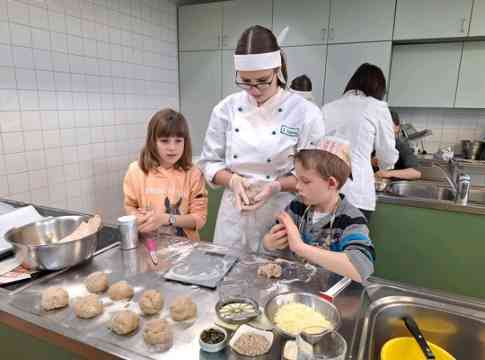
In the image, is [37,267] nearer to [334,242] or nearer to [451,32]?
[334,242]

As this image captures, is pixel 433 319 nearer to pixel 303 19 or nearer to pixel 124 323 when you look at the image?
pixel 124 323

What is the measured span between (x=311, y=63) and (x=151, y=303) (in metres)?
2.51

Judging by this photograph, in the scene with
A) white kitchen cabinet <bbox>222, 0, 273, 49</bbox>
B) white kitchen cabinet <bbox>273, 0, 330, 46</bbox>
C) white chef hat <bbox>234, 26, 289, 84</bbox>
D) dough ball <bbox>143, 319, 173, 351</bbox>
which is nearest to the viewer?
dough ball <bbox>143, 319, 173, 351</bbox>

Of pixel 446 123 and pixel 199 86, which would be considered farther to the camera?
pixel 199 86

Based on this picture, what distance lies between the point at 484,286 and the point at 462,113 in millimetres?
1830

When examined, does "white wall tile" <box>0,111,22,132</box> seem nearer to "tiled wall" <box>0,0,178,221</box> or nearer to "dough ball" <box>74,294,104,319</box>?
"tiled wall" <box>0,0,178,221</box>

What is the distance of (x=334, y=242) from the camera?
1005 mm

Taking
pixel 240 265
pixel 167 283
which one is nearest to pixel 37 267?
pixel 167 283

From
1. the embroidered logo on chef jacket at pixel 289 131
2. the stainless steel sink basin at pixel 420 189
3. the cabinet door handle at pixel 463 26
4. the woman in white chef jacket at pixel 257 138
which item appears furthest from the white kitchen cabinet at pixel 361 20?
the embroidered logo on chef jacket at pixel 289 131

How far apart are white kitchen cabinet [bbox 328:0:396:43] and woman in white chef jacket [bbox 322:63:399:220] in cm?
100

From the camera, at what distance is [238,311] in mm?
717

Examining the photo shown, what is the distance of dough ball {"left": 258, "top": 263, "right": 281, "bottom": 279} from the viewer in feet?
2.88

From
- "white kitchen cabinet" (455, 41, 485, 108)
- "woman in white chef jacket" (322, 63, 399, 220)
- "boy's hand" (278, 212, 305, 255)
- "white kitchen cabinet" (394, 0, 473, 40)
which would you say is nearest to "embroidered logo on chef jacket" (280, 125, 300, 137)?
"boy's hand" (278, 212, 305, 255)

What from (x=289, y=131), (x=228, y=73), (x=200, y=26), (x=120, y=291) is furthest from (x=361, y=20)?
(x=120, y=291)
